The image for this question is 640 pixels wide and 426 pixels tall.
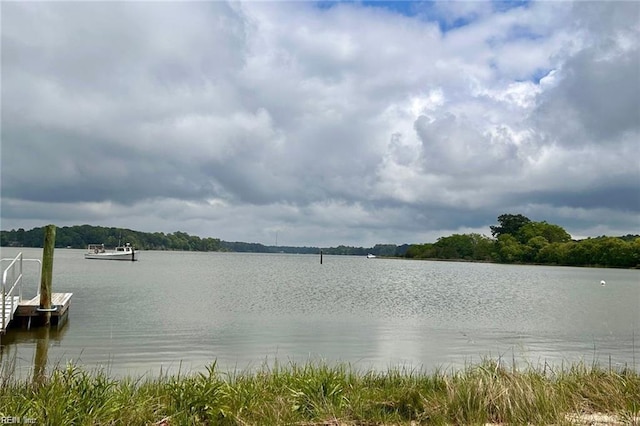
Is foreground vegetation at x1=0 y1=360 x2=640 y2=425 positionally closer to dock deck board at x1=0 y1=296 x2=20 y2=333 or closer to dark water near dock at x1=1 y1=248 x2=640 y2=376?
dark water near dock at x1=1 y1=248 x2=640 y2=376

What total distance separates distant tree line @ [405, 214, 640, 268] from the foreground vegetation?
11550 centimetres

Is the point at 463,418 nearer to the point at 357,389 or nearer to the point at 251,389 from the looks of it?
the point at 357,389

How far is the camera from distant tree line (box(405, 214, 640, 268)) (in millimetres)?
109750

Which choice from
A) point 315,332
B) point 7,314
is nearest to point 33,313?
point 7,314

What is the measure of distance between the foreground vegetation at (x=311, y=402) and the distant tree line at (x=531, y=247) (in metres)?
115

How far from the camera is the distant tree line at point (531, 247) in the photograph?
360 feet

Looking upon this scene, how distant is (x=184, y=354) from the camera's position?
552 inches

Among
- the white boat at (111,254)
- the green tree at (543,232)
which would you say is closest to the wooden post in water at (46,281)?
the white boat at (111,254)

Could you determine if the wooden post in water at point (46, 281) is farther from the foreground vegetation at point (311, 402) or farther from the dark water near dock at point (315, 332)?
the foreground vegetation at point (311, 402)

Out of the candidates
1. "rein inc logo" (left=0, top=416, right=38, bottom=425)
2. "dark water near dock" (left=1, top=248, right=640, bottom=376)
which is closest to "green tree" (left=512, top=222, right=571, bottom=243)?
"dark water near dock" (left=1, top=248, right=640, bottom=376)

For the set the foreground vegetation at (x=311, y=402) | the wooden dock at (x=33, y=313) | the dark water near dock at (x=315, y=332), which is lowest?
the dark water near dock at (x=315, y=332)

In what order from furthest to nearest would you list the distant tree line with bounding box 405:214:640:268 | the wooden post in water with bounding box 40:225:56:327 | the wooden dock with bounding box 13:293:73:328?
1. the distant tree line with bounding box 405:214:640:268
2. the wooden post in water with bounding box 40:225:56:327
3. the wooden dock with bounding box 13:293:73:328

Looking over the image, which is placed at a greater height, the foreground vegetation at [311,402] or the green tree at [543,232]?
the green tree at [543,232]

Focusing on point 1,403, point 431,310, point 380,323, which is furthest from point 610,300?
point 1,403
